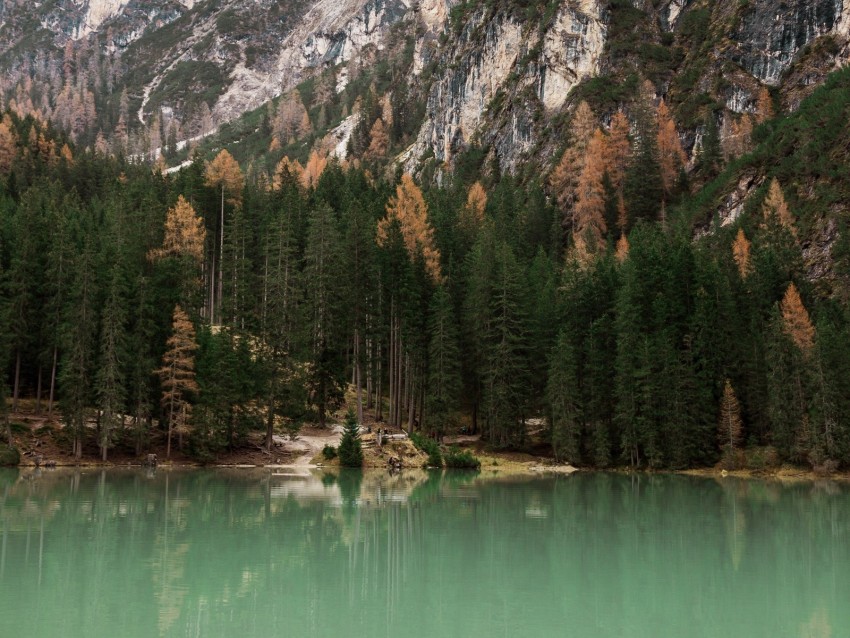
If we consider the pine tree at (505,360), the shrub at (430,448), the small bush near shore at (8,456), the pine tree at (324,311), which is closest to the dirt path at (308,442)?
the pine tree at (324,311)

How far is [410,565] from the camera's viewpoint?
19578 millimetres

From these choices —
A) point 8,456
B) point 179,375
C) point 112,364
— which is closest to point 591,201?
point 179,375

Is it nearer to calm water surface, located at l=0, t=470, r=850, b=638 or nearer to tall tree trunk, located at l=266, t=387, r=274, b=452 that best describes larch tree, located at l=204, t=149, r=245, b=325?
tall tree trunk, located at l=266, t=387, r=274, b=452

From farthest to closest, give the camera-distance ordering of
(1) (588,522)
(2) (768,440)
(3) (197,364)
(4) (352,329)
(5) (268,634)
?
(4) (352,329) < (2) (768,440) < (3) (197,364) < (1) (588,522) < (5) (268,634)

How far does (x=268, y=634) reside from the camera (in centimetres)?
1298

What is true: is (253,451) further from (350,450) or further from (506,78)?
(506,78)

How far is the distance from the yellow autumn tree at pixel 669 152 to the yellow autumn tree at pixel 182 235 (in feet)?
185

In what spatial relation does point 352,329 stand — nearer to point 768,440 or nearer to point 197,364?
point 197,364

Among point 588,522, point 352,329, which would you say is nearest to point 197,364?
point 352,329

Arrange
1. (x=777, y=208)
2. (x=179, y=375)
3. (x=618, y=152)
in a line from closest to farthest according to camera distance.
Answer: (x=179, y=375) → (x=777, y=208) → (x=618, y=152)

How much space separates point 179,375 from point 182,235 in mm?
21532

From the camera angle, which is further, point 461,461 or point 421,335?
point 421,335

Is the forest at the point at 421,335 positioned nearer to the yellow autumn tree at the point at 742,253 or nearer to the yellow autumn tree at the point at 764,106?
the yellow autumn tree at the point at 742,253

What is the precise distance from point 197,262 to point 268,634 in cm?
6126
